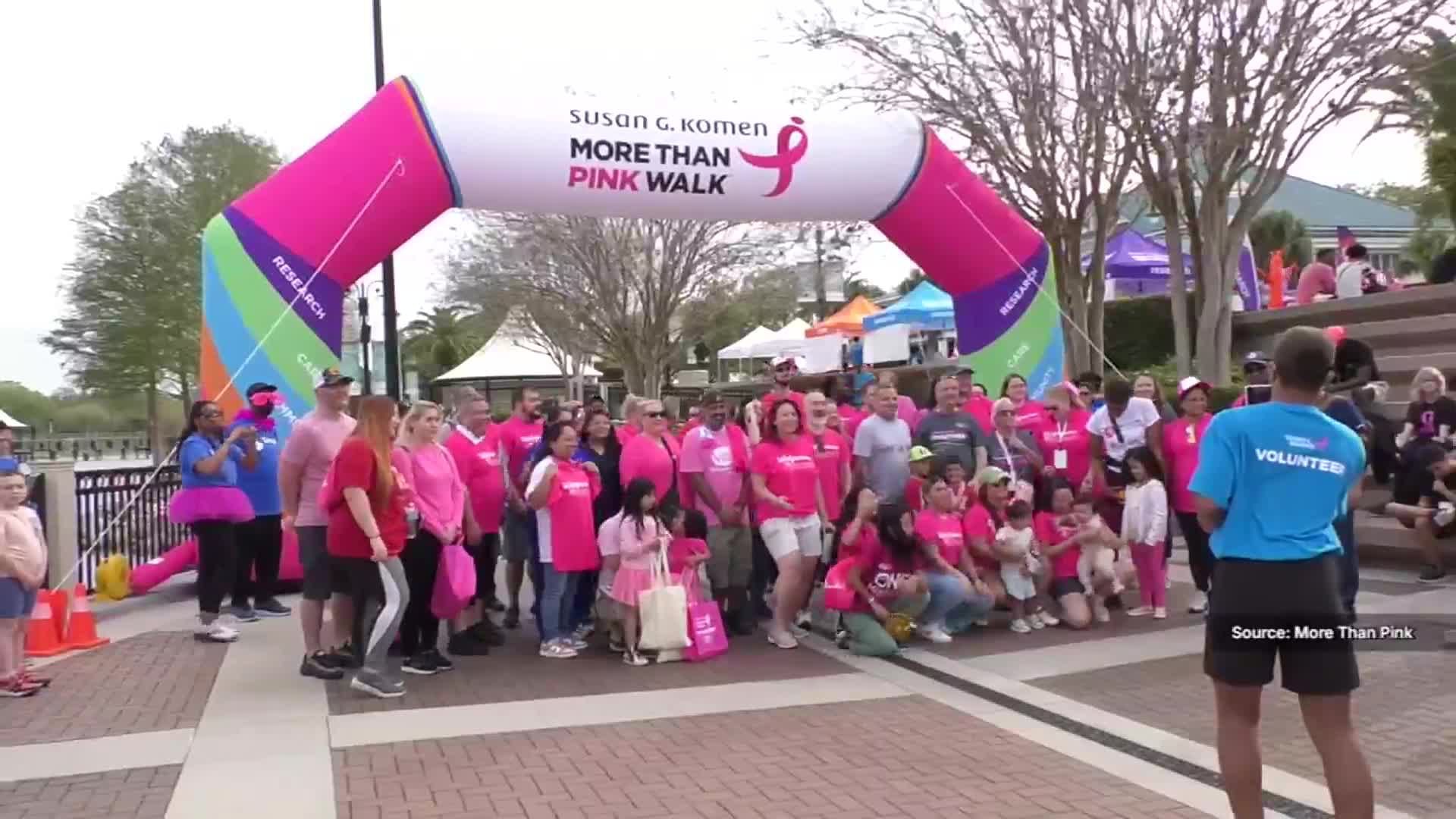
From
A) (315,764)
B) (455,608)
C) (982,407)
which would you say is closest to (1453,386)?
(982,407)

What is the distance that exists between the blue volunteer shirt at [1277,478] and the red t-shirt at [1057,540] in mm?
4598

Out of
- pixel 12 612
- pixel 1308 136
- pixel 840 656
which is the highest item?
pixel 1308 136

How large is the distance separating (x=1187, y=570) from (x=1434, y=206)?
72.5 feet

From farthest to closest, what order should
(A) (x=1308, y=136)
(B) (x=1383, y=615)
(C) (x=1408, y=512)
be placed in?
(A) (x=1308, y=136), (C) (x=1408, y=512), (B) (x=1383, y=615)

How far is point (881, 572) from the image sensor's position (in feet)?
24.9

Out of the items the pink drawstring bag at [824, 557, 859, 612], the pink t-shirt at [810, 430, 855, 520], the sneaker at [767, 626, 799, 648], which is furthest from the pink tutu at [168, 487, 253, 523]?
the pink drawstring bag at [824, 557, 859, 612]

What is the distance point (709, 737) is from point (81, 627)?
199 inches

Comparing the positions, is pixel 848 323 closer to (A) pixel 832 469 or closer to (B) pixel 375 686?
(A) pixel 832 469

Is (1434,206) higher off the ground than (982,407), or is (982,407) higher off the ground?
(1434,206)

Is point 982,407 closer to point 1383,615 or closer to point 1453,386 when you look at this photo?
point 1383,615

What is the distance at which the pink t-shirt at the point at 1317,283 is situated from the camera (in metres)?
17.2

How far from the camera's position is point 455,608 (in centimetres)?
733

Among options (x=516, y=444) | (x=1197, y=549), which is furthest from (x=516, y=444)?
(x=1197, y=549)

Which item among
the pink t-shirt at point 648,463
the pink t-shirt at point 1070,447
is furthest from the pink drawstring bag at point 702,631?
the pink t-shirt at point 1070,447
